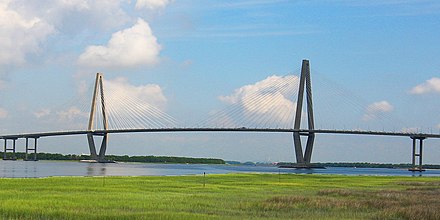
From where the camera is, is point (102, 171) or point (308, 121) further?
point (308, 121)

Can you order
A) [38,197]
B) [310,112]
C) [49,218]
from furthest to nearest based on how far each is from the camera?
[310,112]
[38,197]
[49,218]

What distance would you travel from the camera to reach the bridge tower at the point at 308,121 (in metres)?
107

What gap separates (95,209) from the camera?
82.7 feet

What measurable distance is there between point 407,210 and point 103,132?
98.4 m

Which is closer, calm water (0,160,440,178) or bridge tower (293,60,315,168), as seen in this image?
calm water (0,160,440,178)

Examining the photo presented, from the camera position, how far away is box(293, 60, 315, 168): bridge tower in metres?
107

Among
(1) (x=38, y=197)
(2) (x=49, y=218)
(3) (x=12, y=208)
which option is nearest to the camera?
(2) (x=49, y=218)

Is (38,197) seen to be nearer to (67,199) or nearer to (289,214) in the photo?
(67,199)

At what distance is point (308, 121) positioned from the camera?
108312mm

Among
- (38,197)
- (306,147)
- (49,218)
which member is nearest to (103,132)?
(306,147)

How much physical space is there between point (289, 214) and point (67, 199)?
925 centimetres

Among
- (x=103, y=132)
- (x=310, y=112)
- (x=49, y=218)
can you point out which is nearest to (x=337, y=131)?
(x=310, y=112)

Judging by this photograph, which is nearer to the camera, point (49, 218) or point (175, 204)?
point (49, 218)

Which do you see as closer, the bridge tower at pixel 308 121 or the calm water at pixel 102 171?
the calm water at pixel 102 171
